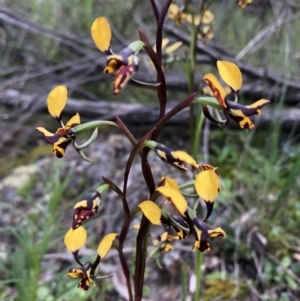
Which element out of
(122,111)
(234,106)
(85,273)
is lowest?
(122,111)

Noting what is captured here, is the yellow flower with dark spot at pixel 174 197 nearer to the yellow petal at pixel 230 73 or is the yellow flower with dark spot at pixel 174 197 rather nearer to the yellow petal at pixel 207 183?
the yellow petal at pixel 207 183

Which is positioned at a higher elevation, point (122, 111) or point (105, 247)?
point (105, 247)

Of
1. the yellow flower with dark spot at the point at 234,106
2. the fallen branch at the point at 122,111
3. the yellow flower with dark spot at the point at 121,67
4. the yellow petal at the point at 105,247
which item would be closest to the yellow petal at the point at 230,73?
the yellow flower with dark spot at the point at 234,106

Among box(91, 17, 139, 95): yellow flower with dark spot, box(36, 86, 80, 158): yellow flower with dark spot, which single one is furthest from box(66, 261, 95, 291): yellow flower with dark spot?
box(91, 17, 139, 95): yellow flower with dark spot

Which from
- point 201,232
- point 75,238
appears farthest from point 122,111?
point 201,232

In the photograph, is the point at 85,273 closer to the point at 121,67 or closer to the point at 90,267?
the point at 90,267

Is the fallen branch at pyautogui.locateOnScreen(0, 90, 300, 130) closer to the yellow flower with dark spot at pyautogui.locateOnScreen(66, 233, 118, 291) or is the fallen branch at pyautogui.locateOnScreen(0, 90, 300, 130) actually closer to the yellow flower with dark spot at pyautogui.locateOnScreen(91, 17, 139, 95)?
the yellow flower with dark spot at pyautogui.locateOnScreen(66, 233, 118, 291)
